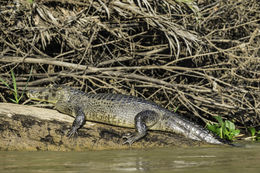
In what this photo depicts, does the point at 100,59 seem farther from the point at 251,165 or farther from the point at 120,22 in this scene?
the point at 251,165

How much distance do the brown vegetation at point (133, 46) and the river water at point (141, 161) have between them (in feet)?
5.60

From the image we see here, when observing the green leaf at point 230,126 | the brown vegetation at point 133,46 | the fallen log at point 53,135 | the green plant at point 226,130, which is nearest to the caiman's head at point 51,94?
the brown vegetation at point 133,46

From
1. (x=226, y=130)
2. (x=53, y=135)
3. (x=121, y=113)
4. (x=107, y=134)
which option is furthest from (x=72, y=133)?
(x=226, y=130)

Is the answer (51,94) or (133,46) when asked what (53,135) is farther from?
(133,46)

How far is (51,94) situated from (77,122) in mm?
1037

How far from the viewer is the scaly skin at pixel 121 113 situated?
5.09 m

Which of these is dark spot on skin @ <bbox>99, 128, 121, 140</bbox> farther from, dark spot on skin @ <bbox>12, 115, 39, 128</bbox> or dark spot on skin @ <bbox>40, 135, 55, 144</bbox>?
dark spot on skin @ <bbox>12, 115, 39, 128</bbox>

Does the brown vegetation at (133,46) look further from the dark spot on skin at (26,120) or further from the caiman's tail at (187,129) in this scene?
the dark spot on skin at (26,120)

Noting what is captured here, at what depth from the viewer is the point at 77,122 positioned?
16.4 ft

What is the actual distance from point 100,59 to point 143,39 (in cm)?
99

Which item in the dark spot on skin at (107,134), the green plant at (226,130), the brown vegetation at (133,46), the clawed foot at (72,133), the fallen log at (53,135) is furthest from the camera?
the brown vegetation at (133,46)

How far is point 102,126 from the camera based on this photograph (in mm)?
5094

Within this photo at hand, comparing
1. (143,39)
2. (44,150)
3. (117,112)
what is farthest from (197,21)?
(44,150)

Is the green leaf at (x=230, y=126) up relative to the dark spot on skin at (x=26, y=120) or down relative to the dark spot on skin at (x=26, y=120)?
down
